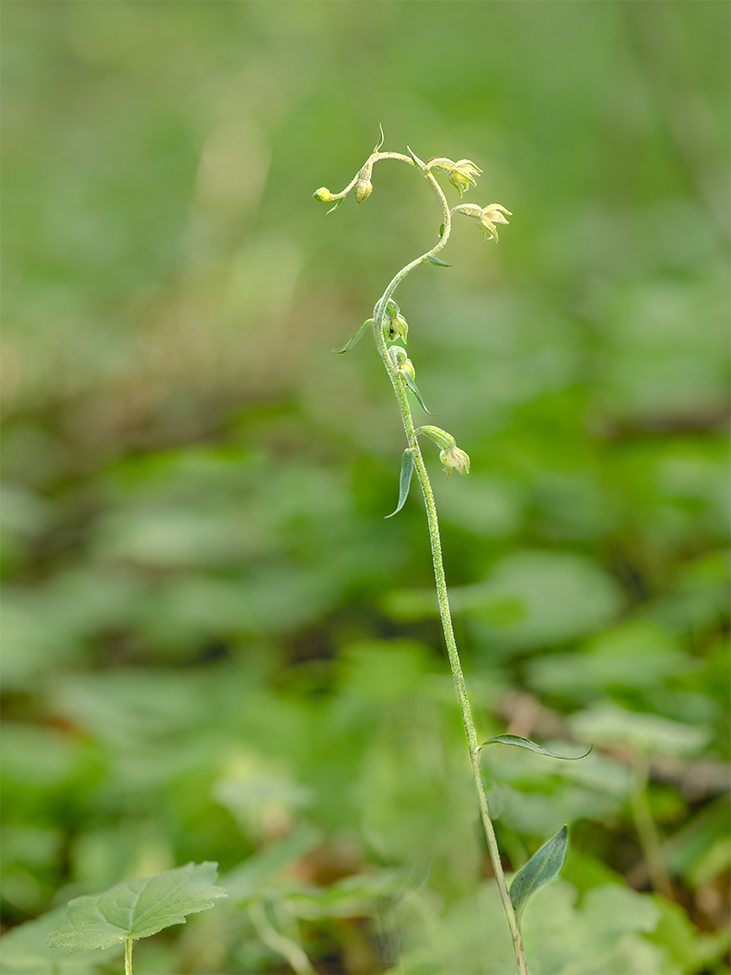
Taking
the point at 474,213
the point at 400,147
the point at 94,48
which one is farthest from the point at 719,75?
the point at 474,213

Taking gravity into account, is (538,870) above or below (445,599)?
below

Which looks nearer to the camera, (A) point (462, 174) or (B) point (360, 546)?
(A) point (462, 174)

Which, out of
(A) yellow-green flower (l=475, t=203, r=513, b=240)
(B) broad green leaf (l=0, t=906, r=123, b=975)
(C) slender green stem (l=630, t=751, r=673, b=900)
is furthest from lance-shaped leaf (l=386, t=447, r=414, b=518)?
(C) slender green stem (l=630, t=751, r=673, b=900)

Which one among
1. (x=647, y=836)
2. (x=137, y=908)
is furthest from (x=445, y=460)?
(x=647, y=836)

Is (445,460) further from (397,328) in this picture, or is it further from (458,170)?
(458,170)

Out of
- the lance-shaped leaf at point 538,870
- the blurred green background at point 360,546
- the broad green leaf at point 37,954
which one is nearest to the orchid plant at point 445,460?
the lance-shaped leaf at point 538,870

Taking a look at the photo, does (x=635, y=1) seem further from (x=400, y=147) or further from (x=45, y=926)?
(x=45, y=926)

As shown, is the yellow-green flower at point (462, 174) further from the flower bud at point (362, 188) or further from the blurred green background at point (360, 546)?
the blurred green background at point (360, 546)

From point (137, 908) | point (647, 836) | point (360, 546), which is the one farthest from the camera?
point (360, 546)
